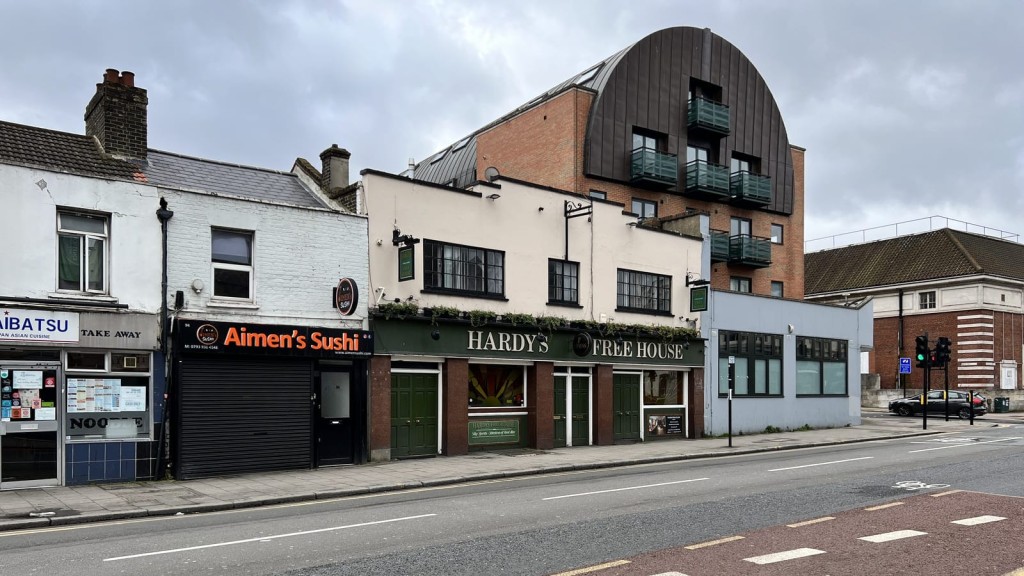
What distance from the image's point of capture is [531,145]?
1355 inches

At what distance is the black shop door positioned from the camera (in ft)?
64.2

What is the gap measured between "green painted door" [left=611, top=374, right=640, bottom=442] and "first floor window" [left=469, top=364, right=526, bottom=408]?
347 centimetres

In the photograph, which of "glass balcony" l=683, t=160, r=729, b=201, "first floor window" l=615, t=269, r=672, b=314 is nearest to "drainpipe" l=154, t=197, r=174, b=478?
"first floor window" l=615, t=269, r=672, b=314

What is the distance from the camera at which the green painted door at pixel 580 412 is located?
2519 cm

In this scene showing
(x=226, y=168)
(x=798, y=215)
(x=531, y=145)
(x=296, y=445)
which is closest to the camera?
(x=296, y=445)

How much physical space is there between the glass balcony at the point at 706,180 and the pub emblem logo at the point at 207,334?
2242 centimetres

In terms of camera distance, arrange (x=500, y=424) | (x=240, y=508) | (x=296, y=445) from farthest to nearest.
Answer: (x=500, y=424) → (x=296, y=445) → (x=240, y=508)

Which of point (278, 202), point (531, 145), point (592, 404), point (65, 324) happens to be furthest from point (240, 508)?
point (531, 145)

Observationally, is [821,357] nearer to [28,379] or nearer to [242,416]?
[242,416]

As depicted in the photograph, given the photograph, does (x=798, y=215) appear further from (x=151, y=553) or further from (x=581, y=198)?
(x=151, y=553)

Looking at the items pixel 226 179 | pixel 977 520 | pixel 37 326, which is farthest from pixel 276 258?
pixel 977 520

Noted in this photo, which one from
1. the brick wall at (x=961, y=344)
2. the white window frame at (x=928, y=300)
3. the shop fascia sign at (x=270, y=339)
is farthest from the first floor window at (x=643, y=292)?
the white window frame at (x=928, y=300)

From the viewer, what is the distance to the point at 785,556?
371 inches

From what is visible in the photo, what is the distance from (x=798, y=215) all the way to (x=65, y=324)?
107 ft
